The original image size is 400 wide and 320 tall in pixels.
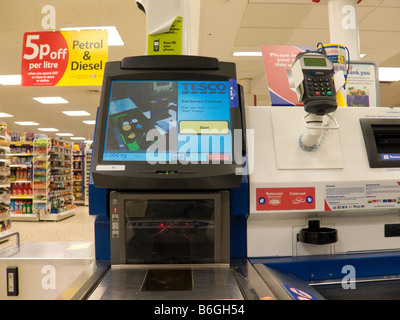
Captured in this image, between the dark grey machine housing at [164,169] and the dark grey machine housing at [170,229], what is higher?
the dark grey machine housing at [164,169]

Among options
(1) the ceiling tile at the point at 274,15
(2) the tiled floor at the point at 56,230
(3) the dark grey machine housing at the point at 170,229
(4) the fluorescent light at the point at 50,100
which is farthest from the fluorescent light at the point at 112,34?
(3) the dark grey machine housing at the point at 170,229

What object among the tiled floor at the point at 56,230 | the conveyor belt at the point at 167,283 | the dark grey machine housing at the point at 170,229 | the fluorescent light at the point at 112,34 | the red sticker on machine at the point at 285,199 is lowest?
the tiled floor at the point at 56,230

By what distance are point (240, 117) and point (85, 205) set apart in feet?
39.9

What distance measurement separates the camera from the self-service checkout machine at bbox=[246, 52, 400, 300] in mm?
1104

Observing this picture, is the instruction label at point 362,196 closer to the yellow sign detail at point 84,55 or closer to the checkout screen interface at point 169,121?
the checkout screen interface at point 169,121

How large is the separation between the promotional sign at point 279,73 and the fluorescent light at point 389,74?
6940 mm

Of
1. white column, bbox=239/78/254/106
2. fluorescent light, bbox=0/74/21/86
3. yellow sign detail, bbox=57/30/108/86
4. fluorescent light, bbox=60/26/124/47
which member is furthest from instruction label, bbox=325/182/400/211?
fluorescent light, bbox=0/74/21/86

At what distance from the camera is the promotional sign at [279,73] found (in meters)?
1.37

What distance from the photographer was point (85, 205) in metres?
12.0

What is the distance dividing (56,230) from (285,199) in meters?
6.90

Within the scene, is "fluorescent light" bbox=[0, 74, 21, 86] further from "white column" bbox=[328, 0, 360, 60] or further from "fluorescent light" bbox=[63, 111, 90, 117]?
"white column" bbox=[328, 0, 360, 60]

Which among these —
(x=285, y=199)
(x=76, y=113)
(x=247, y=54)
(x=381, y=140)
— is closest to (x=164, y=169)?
(x=285, y=199)

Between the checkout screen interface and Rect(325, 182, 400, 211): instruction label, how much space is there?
1.55 ft
